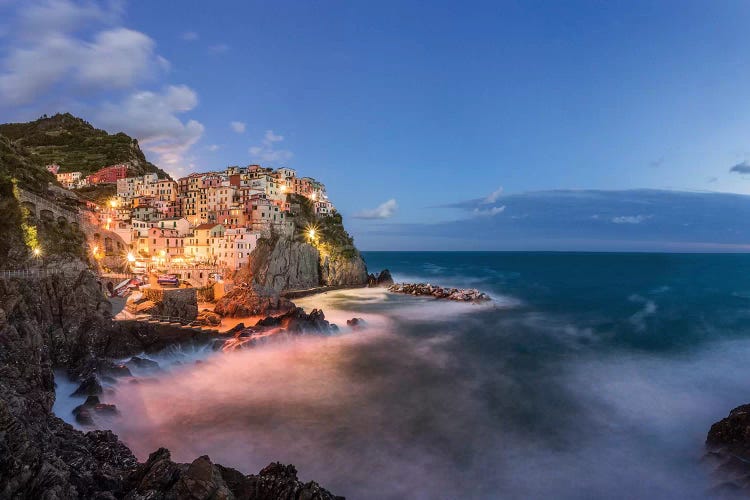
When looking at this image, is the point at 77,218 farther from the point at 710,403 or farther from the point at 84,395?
the point at 710,403

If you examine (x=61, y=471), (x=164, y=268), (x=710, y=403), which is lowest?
(x=710, y=403)

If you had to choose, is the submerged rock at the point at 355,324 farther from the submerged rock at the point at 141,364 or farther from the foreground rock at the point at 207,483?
the foreground rock at the point at 207,483

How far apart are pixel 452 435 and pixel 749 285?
87.7 meters

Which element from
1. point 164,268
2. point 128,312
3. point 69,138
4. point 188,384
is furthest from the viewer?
point 69,138

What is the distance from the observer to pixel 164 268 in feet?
169

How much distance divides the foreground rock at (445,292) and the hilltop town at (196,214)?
22034 mm

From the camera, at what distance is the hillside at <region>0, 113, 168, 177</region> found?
100 meters

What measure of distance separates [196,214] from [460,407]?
6490cm

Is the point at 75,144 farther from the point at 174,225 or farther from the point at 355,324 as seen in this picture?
the point at 355,324

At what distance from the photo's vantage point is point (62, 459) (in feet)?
36.7

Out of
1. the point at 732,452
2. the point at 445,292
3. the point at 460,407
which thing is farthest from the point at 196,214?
the point at 732,452

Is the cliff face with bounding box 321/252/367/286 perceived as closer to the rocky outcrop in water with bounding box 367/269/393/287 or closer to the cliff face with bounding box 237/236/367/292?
the cliff face with bounding box 237/236/367/292

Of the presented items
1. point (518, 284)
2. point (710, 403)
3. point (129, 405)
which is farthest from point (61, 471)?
point (518, 284)

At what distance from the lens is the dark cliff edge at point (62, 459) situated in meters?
9.31
